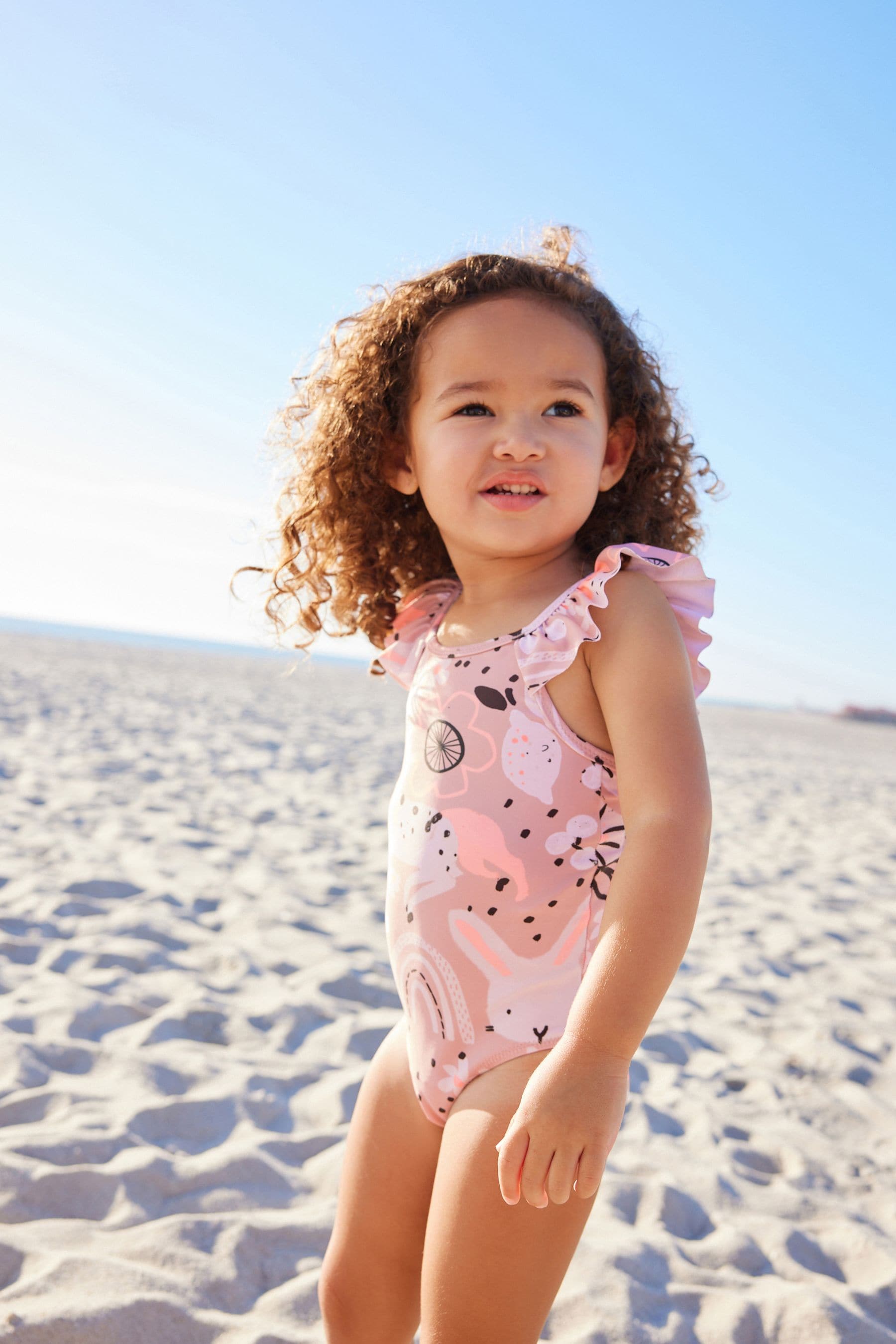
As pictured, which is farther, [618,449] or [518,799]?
[618,449]

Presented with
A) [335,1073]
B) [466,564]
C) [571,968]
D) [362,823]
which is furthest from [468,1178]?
[362,823]

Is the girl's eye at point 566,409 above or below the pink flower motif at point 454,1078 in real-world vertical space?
above

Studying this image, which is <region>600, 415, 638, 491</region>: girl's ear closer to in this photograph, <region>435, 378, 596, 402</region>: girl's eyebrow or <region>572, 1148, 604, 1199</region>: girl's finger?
<region>435, 378, 596, 402</region>: girl's eyebrow

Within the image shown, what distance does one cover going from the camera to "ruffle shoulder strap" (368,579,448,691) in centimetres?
190

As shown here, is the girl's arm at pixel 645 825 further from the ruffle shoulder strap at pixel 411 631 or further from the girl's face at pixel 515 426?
the ruffle shoulder strap at pixel 411 631

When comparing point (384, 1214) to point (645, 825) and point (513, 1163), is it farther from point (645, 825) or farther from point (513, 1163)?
point (645, 825)

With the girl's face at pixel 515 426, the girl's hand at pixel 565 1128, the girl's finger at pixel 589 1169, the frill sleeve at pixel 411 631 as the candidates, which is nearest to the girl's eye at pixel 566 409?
the girl's face at pixel 515 426

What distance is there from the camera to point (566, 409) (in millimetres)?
1631

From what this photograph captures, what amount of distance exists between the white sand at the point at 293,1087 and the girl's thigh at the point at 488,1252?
816 millimetres

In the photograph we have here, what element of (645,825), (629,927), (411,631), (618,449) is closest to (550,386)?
(618,449)

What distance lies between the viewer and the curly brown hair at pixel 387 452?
1.80 meters

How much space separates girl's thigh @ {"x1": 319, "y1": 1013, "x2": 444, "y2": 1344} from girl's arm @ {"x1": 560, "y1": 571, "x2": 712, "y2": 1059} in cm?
51

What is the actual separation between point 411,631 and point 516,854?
63cm

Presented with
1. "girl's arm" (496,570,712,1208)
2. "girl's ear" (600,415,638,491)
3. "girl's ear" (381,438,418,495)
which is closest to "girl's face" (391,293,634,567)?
"girl's ear" (600,415,638,491)
